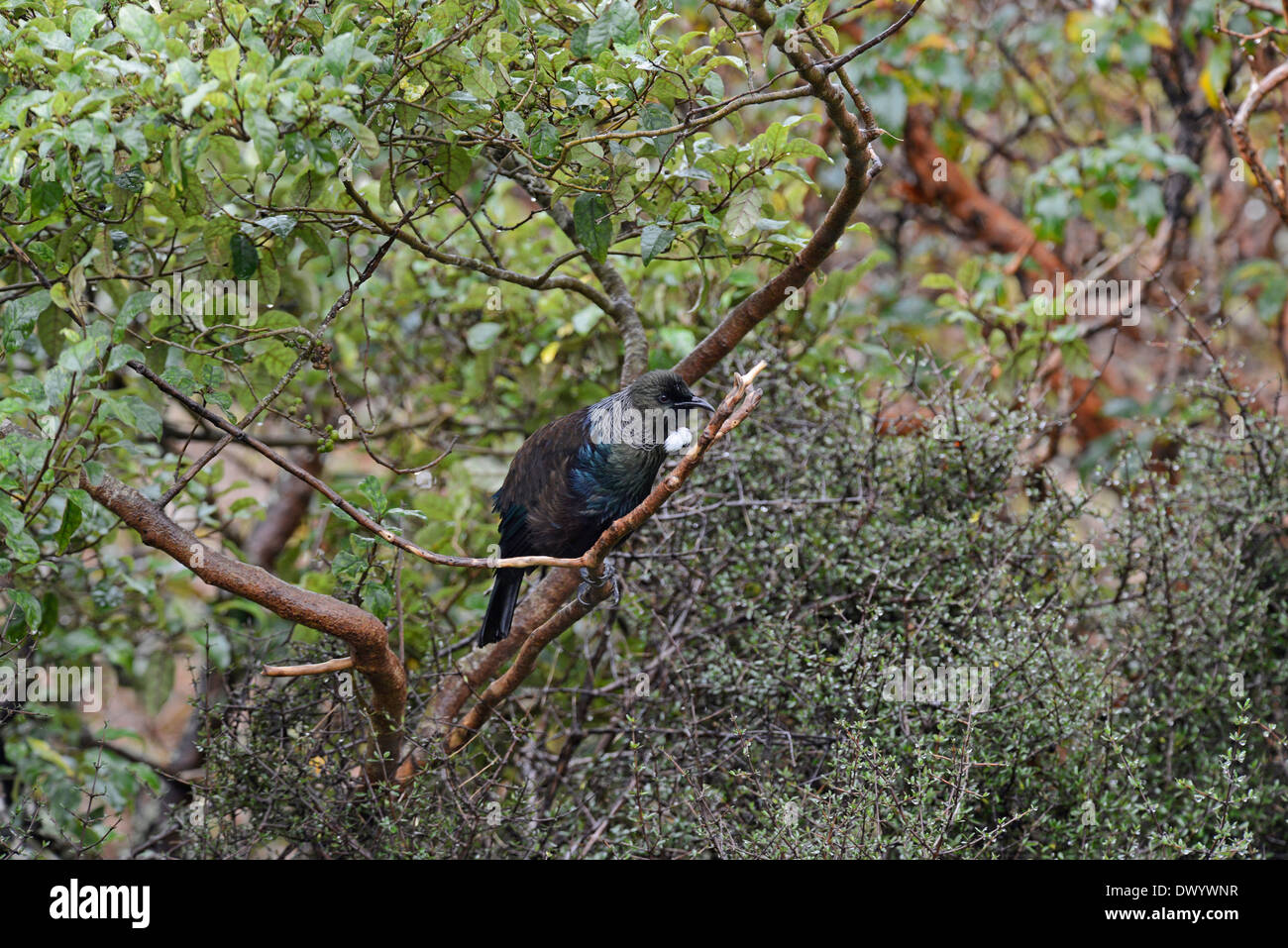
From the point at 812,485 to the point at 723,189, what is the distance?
1049mm

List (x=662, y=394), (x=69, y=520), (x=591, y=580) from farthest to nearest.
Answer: (x=662, y=394) → (x=591, y=580) → (x=69, y=520)

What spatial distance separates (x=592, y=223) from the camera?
2.52 metres

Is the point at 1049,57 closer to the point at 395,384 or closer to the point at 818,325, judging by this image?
the point at 818,325

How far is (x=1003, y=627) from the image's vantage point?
Result: 10.0 feet

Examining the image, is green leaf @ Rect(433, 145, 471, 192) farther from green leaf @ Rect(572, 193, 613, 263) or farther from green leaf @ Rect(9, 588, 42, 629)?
green leaf @ Rect(9, 588, 42, 629)

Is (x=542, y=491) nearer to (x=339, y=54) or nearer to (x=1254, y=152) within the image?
(x=339, y=54)

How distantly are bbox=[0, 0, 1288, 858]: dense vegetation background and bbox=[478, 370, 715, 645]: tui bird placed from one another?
121 mm

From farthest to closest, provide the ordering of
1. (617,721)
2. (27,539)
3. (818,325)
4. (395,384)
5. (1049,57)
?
(1049,57) < (395,384) < (818,325) < (617,721) < (27,539)

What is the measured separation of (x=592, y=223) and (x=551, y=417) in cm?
151

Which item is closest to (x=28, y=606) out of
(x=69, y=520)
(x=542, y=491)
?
(x=69, y=520)

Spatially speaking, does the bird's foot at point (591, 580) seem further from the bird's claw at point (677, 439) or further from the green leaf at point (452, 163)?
the green leaf at point (452, 163)

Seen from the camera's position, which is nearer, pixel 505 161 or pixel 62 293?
pixel 62 293

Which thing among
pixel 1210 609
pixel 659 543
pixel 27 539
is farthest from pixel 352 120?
pixel 1210 609

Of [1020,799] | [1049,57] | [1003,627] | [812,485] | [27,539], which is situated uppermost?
[1049,57]
